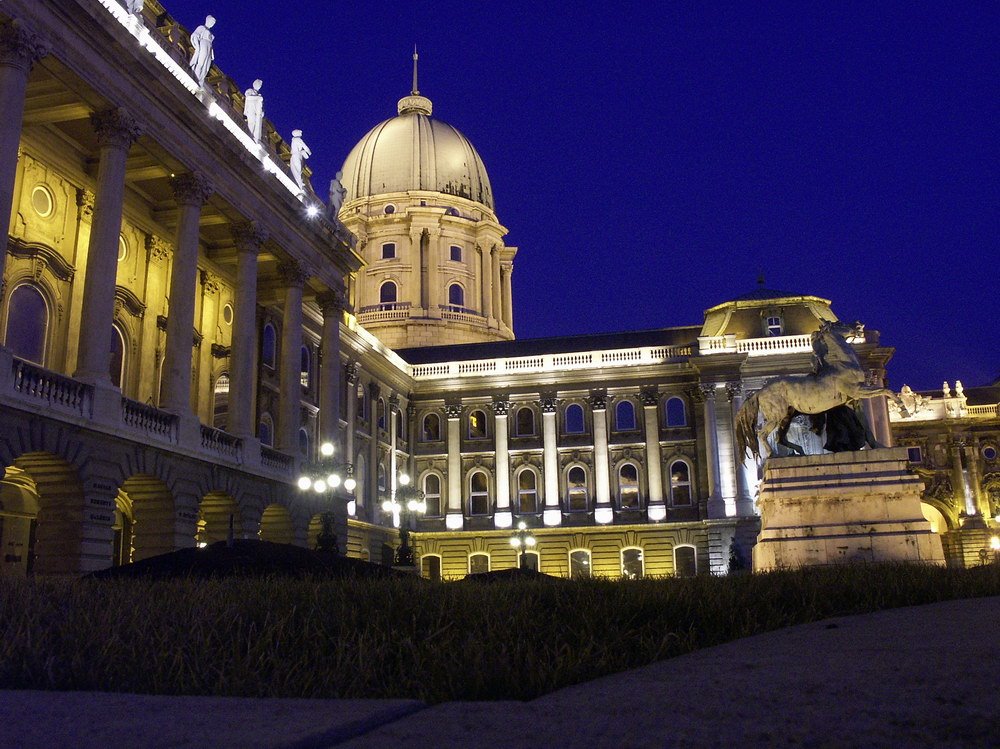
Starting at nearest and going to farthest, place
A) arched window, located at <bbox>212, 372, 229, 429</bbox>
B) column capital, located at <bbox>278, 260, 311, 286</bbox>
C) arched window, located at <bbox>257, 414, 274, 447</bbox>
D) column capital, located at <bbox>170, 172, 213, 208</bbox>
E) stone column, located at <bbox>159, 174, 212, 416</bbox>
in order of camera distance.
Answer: stone column, located at <bbox>159, 174, 212, 416</bbox> < column capital, located at <bbox>170, 172, 213, 208</bbox> < column capital, located at <bbox>278, 260, 311, 286</bbox> < arched window, located at <bbox>212, 372, 229, 429</bbox> < arched window, located at <bbox>257, 414, 274, 447</bbox>

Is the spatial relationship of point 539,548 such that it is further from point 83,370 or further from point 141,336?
point 83,370

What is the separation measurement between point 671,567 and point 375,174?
4787 centimetres

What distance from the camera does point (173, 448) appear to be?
1088 inches

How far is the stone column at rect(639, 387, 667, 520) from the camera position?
6038 cm

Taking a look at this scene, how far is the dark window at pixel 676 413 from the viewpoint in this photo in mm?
62125

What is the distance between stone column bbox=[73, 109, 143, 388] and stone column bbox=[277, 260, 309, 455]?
11.4 metres

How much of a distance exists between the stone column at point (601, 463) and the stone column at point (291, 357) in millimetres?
28212

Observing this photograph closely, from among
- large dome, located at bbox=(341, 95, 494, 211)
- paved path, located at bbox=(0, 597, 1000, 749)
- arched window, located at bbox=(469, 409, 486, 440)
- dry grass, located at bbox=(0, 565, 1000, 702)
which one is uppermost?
large dome, located at bbox=(341, 95, 494, 211)

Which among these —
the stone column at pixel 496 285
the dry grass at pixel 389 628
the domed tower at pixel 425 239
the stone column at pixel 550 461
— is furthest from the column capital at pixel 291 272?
the stone column at pixel 496 285

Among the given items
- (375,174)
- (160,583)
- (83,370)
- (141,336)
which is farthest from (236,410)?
(375,174)

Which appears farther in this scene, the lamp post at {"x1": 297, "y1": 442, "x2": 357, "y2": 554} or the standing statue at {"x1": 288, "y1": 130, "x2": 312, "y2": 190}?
the standing statue at {"x1": 288, "y1": 130, "x2": 312, "y2": 190}

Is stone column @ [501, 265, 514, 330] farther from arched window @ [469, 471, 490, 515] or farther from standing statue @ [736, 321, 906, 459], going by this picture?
standing statue @ [736, 321, 906, 459]

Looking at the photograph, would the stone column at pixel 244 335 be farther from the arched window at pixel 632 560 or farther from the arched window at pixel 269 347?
the arched window at pixel 632 560

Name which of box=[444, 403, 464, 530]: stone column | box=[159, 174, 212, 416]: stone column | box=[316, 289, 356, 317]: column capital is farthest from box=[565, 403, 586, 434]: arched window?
box=[159, 174, 212, 416]: stone column
